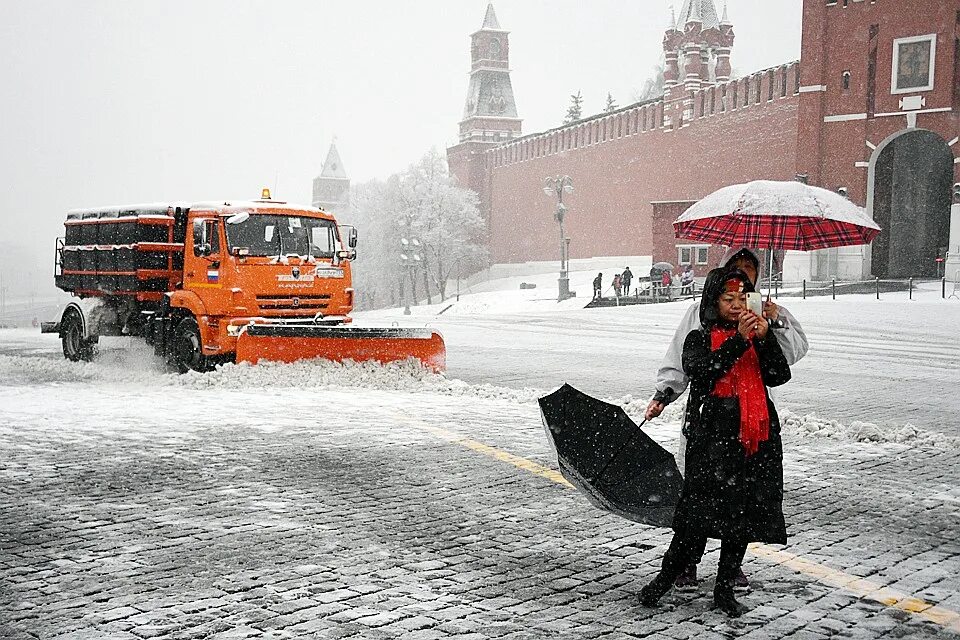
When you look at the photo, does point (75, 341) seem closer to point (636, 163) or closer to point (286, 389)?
point (286, 389)

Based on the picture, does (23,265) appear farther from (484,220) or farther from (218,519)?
(218,519)

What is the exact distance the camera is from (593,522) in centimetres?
539

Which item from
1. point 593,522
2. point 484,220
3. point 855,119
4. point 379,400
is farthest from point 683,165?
point 593,522

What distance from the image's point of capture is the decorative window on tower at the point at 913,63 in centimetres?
A: 3253

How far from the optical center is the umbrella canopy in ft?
15.9

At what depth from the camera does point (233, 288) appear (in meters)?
12.0

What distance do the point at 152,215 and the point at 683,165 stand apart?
36.7m

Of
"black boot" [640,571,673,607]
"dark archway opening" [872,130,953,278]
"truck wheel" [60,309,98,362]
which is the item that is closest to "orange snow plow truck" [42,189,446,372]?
"truck wheel" [60,309,98,362]

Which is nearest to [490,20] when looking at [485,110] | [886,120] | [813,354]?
[485,110]

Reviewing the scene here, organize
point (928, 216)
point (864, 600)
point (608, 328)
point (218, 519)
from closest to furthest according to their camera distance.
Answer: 1. point (864, 600)
2. point (218, 519)
3. point (608, 328)
4. point (928, 216)

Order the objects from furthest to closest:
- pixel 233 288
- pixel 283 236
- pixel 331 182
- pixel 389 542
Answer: pixel 331 182 → pixel 283 236 → pixel 233 288 → pixel 389 542

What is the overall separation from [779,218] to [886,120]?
31.4m

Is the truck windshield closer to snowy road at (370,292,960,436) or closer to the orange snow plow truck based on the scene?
the orange snow plow truck

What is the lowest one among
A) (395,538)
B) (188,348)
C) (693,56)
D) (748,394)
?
(395,538)
